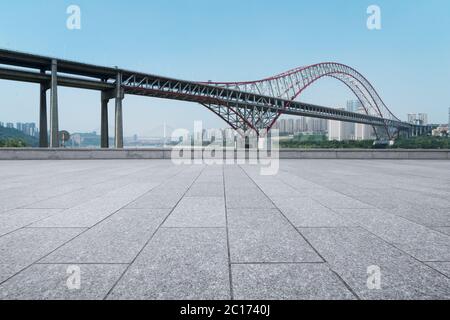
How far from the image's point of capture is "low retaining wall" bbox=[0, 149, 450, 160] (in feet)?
60.4

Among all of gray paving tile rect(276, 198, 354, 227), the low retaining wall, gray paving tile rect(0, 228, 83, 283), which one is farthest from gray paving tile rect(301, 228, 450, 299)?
the low retaining wall

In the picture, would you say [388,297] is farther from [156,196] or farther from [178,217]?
[156,196]

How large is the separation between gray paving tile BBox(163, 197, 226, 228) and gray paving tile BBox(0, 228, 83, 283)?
1379mm

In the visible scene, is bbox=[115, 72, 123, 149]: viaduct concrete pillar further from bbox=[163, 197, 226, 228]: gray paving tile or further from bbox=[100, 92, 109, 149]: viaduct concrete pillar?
bbox=[163, 197, 226, 228]: gray paving tile

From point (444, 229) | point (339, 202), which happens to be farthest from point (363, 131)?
point (444, 229)

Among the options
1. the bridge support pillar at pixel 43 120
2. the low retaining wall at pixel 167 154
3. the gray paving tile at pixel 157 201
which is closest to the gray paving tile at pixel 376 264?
the gray paving tile at pixel 157 201

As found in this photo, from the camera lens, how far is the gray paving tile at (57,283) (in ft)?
6.76

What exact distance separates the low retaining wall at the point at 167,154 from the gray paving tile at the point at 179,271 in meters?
16.2

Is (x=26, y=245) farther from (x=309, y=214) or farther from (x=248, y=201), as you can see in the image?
(x=309, y=214)

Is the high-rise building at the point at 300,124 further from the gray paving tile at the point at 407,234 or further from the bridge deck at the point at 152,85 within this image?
the gray paving tile at the point at 407,234
